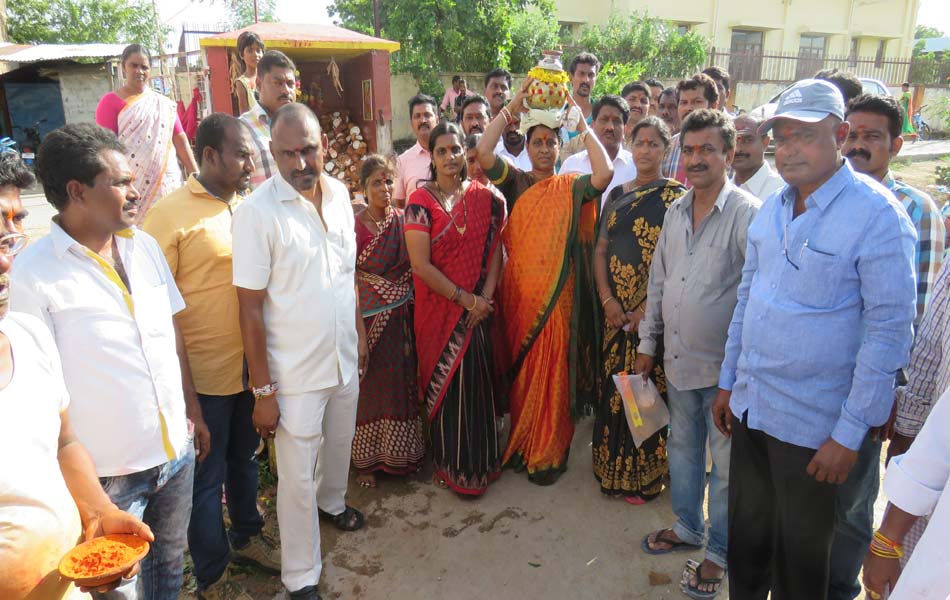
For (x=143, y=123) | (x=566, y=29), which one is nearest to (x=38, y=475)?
(x=143, y=123)

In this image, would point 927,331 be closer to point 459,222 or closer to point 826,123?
point 826,123

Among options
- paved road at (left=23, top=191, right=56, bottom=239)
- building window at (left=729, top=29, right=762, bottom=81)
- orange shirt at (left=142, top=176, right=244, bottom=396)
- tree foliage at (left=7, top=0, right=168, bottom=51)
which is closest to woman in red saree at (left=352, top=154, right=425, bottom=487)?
orange shirt at (left=142, top=176, right=244, bottom=396)

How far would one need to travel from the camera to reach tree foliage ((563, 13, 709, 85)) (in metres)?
15.5

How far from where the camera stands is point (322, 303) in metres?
2.39

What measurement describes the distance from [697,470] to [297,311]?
Result: 1926 mm

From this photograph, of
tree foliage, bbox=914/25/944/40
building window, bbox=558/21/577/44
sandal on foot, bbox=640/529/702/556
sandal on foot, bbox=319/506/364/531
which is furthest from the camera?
tree foliage, bbox=914/25/944/40

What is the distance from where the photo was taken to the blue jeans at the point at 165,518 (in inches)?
75.2

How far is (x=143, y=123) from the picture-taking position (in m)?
4.59

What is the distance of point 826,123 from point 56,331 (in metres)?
2.36

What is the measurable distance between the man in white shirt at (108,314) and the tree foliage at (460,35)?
37.9 feet

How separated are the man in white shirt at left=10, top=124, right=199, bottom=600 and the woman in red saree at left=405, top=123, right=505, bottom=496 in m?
1.47

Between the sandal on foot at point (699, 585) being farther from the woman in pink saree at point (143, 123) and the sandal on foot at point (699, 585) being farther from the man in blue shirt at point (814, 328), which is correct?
the woman in pink saree at point (143, 123)

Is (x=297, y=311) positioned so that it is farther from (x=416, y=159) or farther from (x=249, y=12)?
(x=249, y=12)

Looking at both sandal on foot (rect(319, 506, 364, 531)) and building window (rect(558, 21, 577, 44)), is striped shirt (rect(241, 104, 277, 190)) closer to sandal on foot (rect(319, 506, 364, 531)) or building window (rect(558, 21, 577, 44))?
sandal on foot (rect(319, 506, 364, 531))
